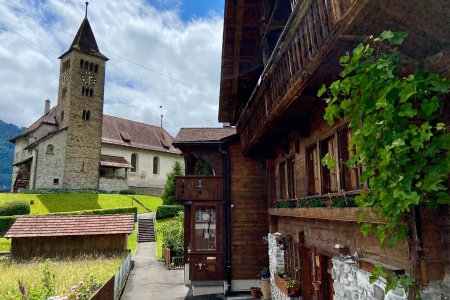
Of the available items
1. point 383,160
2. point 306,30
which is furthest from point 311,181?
point 383,160

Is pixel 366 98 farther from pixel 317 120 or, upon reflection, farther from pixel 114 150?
pixel 114 150

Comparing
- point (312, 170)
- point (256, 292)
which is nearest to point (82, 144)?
point (256, 292)

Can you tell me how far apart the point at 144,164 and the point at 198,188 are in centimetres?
3862

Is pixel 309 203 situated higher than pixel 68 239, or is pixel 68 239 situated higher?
pixel 309 203

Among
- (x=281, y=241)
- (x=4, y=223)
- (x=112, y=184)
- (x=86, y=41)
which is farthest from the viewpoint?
(x=86, y=41)

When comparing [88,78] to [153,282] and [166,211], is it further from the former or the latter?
[153,282]

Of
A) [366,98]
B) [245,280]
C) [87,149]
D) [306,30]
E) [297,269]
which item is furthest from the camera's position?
[87,149]

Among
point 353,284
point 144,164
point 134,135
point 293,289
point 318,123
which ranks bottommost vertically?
point 293,289

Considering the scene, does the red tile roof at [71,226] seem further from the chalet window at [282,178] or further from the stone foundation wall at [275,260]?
the chalet window at [282,178]

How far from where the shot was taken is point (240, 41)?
1046 centimetres

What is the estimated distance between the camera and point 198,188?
13938 mm

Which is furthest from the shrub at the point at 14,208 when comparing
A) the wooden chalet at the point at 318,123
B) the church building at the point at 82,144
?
the wooden chalet at the point at 318,123

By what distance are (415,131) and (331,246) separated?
3.86 meters

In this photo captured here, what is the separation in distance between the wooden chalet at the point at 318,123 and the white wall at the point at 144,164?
128 ft
